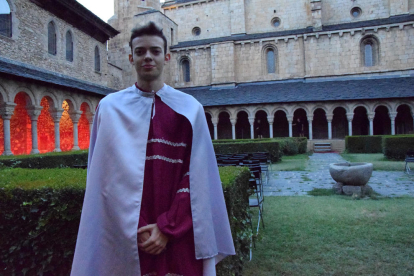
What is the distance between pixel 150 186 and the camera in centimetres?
159

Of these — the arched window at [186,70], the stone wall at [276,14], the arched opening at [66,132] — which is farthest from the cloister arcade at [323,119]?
the arched opening at [66,132]

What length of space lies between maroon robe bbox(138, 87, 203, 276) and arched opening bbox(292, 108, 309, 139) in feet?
79.2

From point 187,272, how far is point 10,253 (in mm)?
2065

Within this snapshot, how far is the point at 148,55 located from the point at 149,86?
0.19 m

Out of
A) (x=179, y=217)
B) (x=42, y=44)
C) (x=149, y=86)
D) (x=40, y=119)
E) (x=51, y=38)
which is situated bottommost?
(x=179, y=217)

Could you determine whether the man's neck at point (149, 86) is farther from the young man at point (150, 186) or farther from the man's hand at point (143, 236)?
the man's hand at point (143, 236)

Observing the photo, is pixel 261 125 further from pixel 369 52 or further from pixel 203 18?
pixel 203 18

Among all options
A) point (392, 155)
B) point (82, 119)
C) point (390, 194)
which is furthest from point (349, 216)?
point (82, 119)

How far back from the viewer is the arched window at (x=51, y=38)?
1566 cm

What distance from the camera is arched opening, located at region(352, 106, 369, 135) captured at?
78.1 ft

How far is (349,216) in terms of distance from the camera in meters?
5.16

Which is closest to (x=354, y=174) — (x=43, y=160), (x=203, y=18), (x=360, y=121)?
(x=43, y=160)

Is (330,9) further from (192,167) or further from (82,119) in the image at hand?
(192,167)

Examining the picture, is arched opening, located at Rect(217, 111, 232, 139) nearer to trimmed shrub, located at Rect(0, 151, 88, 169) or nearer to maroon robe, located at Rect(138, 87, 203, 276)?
trimmed shrub, located at Rect(0, 151, 88, 169)
